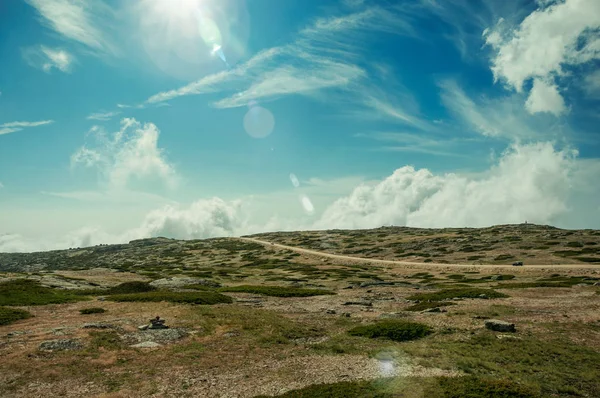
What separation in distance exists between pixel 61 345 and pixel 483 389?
84.8 ft

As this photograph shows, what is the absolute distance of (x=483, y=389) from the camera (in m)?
17.1

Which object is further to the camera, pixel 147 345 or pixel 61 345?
pixel 147 345

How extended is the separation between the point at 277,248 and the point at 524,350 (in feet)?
474

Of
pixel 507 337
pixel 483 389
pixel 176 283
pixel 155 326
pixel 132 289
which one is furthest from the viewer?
pixel 176 283

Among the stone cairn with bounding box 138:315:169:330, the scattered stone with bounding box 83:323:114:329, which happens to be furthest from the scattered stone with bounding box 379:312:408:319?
the scattered stone with bounding box 83:323:114:329

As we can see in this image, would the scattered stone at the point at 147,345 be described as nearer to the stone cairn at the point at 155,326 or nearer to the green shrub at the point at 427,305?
the stone cairn at the point at 155,326

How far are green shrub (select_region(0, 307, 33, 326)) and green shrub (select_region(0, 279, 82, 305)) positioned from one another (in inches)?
279

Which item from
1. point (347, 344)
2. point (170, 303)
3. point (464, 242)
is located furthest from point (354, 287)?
point (464, 242)

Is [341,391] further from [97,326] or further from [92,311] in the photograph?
[92,311]

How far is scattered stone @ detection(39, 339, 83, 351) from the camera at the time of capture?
2355 centimetres

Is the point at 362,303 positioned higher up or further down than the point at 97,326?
further down

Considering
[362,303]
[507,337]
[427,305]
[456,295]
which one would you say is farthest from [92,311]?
[456,295]

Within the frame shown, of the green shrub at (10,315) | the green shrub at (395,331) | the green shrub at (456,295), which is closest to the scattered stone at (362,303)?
the green shrub at (456,295)

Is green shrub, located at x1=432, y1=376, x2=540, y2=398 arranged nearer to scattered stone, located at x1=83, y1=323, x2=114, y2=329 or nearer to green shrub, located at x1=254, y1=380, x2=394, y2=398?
→ green shrub, located at x1=254, y1=380, x2=394, y2=398
